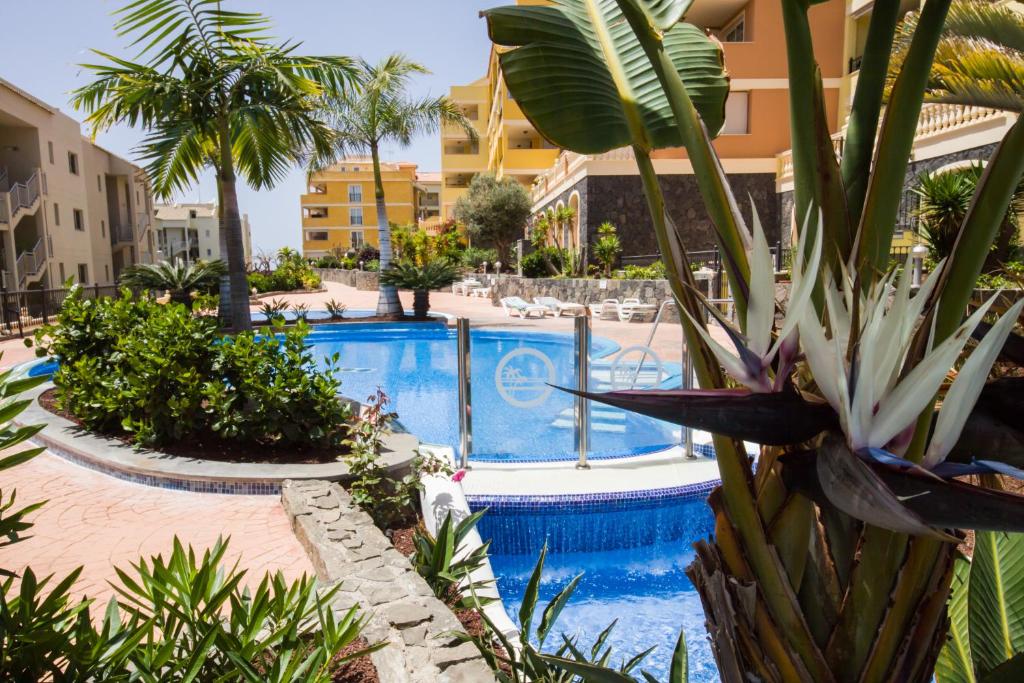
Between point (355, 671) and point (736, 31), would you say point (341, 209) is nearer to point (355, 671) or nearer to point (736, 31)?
point (736, 31)

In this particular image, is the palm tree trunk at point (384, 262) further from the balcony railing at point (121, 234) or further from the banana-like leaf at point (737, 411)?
the balcony railing at point (121, 234)

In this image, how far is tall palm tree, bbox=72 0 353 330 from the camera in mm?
8984

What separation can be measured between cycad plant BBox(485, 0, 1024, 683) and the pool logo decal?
5.03 metres

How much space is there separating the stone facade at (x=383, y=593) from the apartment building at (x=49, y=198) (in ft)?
74.6

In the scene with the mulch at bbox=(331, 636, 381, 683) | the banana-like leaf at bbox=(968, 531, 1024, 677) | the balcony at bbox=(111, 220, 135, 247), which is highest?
the balcony at bbox=(111, 220, 135, 247)

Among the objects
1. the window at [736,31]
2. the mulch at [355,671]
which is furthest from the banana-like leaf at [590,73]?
the window at [736,31]

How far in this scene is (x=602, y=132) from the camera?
2.02m

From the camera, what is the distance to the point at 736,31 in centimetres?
2453

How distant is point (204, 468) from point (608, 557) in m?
3.07

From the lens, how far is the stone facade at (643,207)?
22.7m

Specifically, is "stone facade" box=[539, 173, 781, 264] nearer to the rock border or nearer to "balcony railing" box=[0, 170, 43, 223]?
the rock border

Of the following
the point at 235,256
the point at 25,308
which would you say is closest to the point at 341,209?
the point at 25,308

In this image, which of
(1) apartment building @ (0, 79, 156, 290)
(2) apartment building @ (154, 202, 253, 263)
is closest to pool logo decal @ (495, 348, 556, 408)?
(1) apartment building @ (0, 79, 156, 290)

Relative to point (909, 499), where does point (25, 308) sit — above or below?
below
